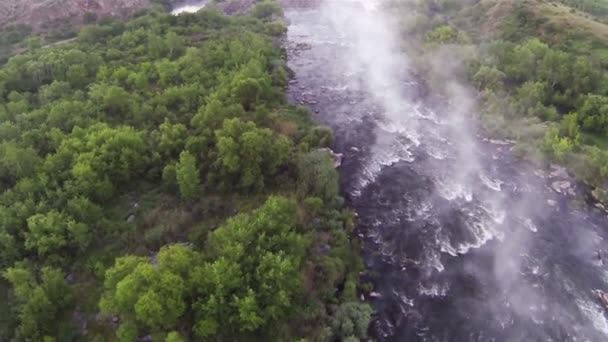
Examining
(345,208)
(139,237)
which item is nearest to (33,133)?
(139,237)

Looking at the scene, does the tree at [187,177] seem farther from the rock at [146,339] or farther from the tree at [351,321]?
the tree at [351,321]

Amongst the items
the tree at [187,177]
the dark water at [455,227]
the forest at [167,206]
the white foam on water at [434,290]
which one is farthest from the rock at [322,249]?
the tree at [187,177]

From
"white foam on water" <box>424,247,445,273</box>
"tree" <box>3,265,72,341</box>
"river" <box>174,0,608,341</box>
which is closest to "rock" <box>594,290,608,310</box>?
"river" <box>174,0,608,341</box>

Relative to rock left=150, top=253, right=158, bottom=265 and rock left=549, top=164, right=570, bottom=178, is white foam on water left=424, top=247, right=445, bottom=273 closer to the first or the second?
rock left=549, top=164, right=570, bottom=178

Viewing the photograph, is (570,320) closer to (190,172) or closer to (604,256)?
(604,256)

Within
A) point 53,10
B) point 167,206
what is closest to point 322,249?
point 167,206

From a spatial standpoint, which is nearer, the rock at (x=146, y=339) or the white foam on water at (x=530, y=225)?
the rock at (x=146, y=339)

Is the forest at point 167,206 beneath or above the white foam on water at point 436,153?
above
